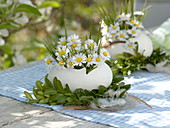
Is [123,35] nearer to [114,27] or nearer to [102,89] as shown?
[114,27]

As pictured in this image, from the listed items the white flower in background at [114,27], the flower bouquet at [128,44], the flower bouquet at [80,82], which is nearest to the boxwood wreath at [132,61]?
the flower bouquet at [128,44]

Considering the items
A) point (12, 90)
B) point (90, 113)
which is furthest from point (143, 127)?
point (12, 90)

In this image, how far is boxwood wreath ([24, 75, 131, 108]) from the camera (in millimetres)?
1451

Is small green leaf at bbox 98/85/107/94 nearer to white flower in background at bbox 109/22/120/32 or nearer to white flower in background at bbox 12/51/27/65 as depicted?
white flower in background at bbox 109/22/120/32

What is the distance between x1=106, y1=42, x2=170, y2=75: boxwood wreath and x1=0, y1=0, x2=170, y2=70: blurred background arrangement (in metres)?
0.22

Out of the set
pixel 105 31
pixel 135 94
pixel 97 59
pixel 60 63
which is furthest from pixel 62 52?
pixel 105 31

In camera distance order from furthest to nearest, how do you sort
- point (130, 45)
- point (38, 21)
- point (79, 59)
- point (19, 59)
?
point (38, 21), point (19, 59), point (130, 45), point (79, 59)

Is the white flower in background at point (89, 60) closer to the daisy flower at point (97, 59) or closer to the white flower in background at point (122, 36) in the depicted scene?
the daisy flower at point (97, 59)

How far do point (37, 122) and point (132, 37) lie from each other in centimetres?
97

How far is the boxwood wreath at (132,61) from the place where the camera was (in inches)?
77.6

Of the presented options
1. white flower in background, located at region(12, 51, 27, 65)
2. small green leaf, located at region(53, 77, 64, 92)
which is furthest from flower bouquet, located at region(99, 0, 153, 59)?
white flower in background, located at region(12, 51, 27, 65)

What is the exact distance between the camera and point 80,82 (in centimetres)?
149

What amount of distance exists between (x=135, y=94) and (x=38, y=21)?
5.08 ft

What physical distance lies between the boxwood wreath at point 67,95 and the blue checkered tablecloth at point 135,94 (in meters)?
0.03
